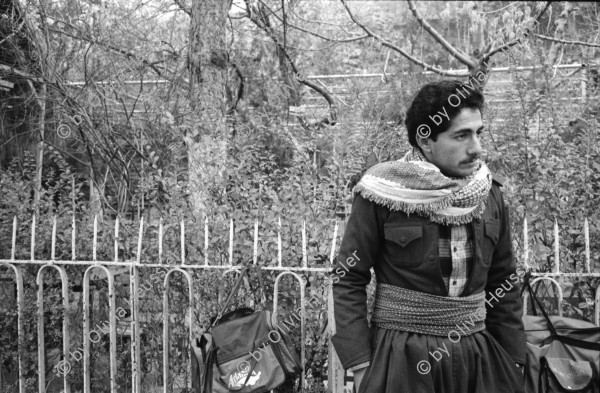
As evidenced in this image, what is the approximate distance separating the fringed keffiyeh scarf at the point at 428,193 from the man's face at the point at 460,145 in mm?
42

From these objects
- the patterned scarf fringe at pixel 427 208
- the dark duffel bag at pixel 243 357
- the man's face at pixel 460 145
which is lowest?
the dark duffel bag at pixel 243 357

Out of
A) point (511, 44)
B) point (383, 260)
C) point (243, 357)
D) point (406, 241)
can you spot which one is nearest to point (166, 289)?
point (243, 357)

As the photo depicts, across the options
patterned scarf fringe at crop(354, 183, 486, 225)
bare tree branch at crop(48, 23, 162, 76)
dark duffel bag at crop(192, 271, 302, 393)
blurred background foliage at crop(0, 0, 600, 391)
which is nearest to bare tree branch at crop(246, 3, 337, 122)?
blurred background foliage at crop(0, 0, 600, 391)

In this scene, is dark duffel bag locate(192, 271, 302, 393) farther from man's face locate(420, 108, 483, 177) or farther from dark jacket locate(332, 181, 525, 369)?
man's face locate(420, 108, 483, 177)

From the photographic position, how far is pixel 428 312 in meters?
2.14

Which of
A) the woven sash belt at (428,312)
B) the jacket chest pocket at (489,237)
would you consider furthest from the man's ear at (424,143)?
the woven sash belt at (428,312)

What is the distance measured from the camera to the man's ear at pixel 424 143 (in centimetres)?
220

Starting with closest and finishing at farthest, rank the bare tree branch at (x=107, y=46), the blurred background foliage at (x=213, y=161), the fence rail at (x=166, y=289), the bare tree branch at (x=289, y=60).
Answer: the fence rail at (x=166, y=289)
the blurred background foliage at (x=213, y=161)
the bare tree branch at (x=107, y=46)
the bare tree branch at (x=289, y=60)

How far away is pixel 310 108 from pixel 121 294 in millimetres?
5984

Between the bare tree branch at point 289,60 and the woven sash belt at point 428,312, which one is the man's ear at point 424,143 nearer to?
the woven sash belt at point 428,312

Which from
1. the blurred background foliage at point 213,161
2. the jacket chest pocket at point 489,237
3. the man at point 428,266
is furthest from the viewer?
the blurred background foliage at point 213,161

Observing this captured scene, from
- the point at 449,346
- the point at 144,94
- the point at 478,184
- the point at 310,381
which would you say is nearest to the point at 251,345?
the point at 310,381

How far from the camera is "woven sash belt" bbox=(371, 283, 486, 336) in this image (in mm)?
2139

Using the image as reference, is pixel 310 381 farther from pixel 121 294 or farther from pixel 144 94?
pixel 144 94
